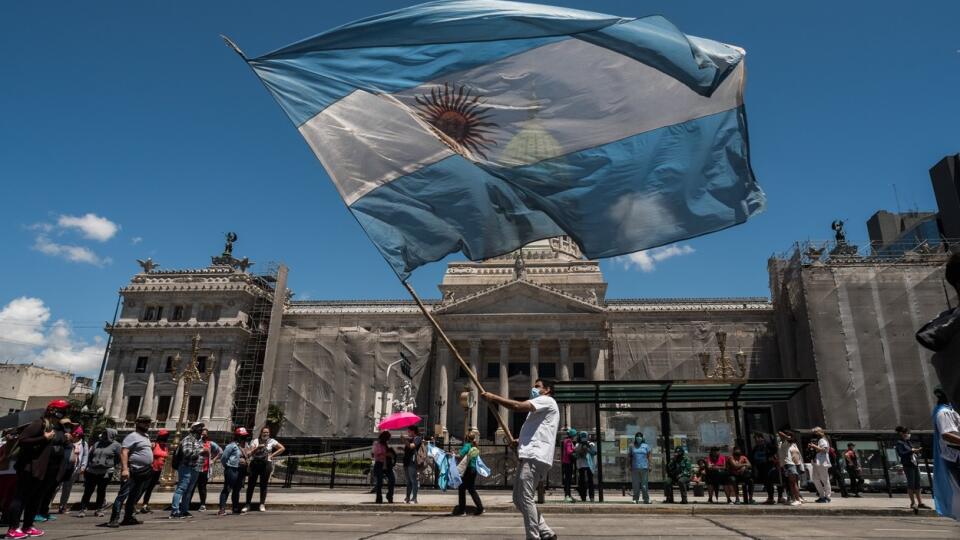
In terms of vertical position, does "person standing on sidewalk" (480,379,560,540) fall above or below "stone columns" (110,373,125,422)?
below

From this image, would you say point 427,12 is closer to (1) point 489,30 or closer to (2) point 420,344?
(1) point 489,30

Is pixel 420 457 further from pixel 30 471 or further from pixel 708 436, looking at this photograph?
pixel 30 471

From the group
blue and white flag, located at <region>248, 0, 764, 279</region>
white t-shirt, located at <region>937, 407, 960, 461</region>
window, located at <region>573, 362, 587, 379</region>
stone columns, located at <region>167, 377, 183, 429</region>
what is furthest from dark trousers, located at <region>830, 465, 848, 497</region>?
stone columns, located at <region>167, 377, 183, 429</region>

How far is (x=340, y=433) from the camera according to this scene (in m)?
50.6

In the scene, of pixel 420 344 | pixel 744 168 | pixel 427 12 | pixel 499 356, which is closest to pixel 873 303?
pixel 499 356

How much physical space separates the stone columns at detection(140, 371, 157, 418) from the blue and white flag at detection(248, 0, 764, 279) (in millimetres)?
53785

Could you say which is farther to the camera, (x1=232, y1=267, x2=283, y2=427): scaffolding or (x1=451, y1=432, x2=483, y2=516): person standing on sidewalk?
(x1=232, y1=267, x2=283, y2=427): scaffolding

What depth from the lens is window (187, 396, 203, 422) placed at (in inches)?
2098

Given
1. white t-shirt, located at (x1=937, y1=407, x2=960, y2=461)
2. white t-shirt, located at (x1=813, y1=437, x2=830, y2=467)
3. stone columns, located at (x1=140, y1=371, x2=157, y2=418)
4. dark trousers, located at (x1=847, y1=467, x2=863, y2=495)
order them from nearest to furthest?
white t-shirt, located at (x1=937, y1=407, x2=960, y2=461)
white t-shirt, located at (x1=813, y1=437, x2=830, y2=467)
dark trousers, located at (x1=847, y1=467, x2=863, y2=495)
stone columns, located at (x1=140, y1=371, x2=157, y2=418)

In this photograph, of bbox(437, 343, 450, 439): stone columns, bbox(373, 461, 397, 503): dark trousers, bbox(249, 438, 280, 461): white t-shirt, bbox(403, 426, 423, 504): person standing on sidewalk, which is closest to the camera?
bbox(249, 438, 280, 461): white t-shirt

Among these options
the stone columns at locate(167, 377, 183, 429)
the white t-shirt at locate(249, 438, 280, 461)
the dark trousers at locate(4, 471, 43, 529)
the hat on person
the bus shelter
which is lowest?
the dark trousers at locate(4, 471, 43, 529)

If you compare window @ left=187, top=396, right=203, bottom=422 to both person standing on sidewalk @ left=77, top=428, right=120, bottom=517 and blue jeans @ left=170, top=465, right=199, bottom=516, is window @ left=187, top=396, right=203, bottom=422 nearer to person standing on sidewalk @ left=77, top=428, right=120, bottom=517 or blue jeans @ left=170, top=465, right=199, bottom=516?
person standing on sidewalk @ left=77, top=428, right=120, bottom=517

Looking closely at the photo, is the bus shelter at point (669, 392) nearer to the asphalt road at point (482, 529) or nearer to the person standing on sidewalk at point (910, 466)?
the person standing on sidewalk at point (910, 466)

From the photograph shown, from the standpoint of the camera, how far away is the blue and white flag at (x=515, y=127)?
28.2 ft
